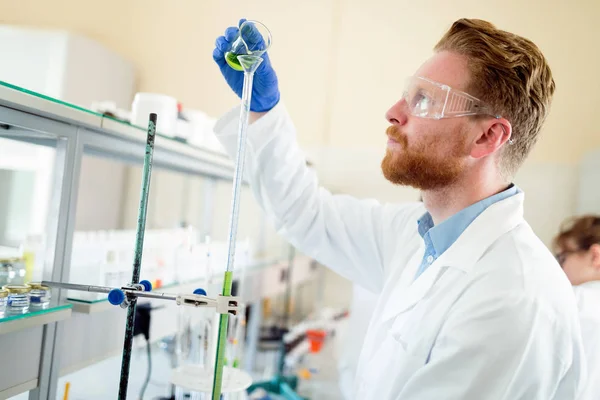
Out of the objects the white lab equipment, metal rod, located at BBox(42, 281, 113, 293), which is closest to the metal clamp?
metal rod, located at BBox(42, 281, 113, 293)

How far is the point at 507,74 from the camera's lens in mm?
1137

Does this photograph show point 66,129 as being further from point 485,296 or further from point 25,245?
point 485,296

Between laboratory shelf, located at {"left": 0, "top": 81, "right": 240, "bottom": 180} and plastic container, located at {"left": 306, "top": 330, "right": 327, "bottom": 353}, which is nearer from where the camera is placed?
laboratory shelf, located at {"left": 0, "top": 81, "right": 240, "bottom": 180}

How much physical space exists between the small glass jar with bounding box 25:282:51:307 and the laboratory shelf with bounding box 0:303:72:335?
0.05ft

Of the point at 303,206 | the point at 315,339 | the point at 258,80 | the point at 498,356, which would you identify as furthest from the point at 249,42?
the point at 315,339

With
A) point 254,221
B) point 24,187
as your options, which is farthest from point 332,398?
point 24,187

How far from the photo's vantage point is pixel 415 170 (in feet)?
3.84

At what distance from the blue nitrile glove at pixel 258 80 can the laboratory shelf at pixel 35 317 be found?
55 centimetres

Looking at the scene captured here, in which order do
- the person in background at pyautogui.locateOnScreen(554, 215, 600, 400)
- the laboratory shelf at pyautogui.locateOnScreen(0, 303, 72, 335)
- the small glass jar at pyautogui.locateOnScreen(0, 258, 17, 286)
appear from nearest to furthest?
the laboratory shelf at pyautogui.locateOnScreen(0, 303, 72, 335), the small glass jar at pyautogui.locateOnScreen(0, 258, 17, 286), the person in background at pyautogui.locateOnScreen(554, 215, 600, 400)

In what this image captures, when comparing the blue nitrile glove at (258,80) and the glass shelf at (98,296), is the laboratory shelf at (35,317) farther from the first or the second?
the blue nitrile glove at (258,80)

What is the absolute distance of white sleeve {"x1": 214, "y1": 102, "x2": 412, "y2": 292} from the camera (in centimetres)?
130

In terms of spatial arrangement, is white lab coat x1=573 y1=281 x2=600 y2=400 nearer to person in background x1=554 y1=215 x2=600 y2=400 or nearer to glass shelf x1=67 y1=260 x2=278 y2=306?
person in background x1=554 y1=215 x2=600 y2=400

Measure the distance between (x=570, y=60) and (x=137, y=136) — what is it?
2979 millimetres

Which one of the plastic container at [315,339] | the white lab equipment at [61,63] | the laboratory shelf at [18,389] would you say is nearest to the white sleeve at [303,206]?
the laboratory shelf at [18,389]
